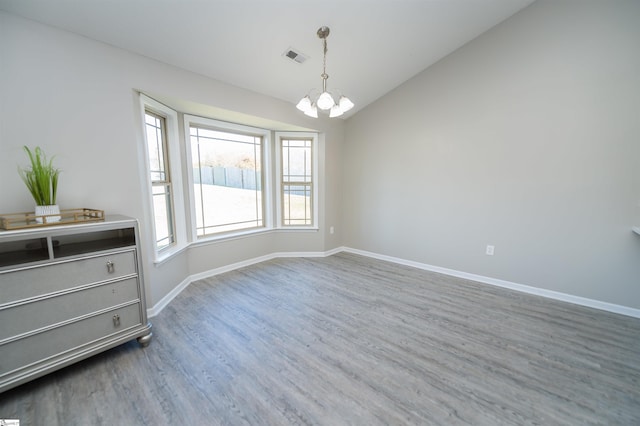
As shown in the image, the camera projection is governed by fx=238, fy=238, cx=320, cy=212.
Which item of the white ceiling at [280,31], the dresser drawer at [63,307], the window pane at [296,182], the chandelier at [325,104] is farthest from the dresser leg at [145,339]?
the window pane at [296,182]

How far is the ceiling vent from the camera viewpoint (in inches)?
97.1

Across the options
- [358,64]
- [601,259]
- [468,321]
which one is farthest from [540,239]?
[358,64]

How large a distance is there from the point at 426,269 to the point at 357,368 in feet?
7.79

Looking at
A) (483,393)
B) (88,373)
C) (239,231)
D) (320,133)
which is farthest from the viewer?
(320,133)

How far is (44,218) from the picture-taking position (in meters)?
1.54

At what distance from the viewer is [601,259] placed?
8.29 ft

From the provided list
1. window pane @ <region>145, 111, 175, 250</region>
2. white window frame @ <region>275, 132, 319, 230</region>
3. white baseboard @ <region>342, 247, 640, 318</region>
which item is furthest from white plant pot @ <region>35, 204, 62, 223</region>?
white baseboard @ <region>342, 247, 640, 318</region>

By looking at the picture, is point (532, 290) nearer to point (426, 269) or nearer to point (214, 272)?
point (426, 269)

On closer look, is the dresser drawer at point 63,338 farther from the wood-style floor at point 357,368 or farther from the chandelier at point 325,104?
the chandelier at point 325,104

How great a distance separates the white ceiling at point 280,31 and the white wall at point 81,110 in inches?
5.1

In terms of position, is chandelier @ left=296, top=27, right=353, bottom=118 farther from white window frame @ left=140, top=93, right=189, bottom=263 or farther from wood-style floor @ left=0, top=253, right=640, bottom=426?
wood-style floor @ left=0, top=253, right=640, bottom=426

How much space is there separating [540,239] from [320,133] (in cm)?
330

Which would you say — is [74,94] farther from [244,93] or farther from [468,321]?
[468,321]

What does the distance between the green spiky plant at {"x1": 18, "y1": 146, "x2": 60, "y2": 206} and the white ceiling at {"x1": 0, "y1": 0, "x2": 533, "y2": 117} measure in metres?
0.95
